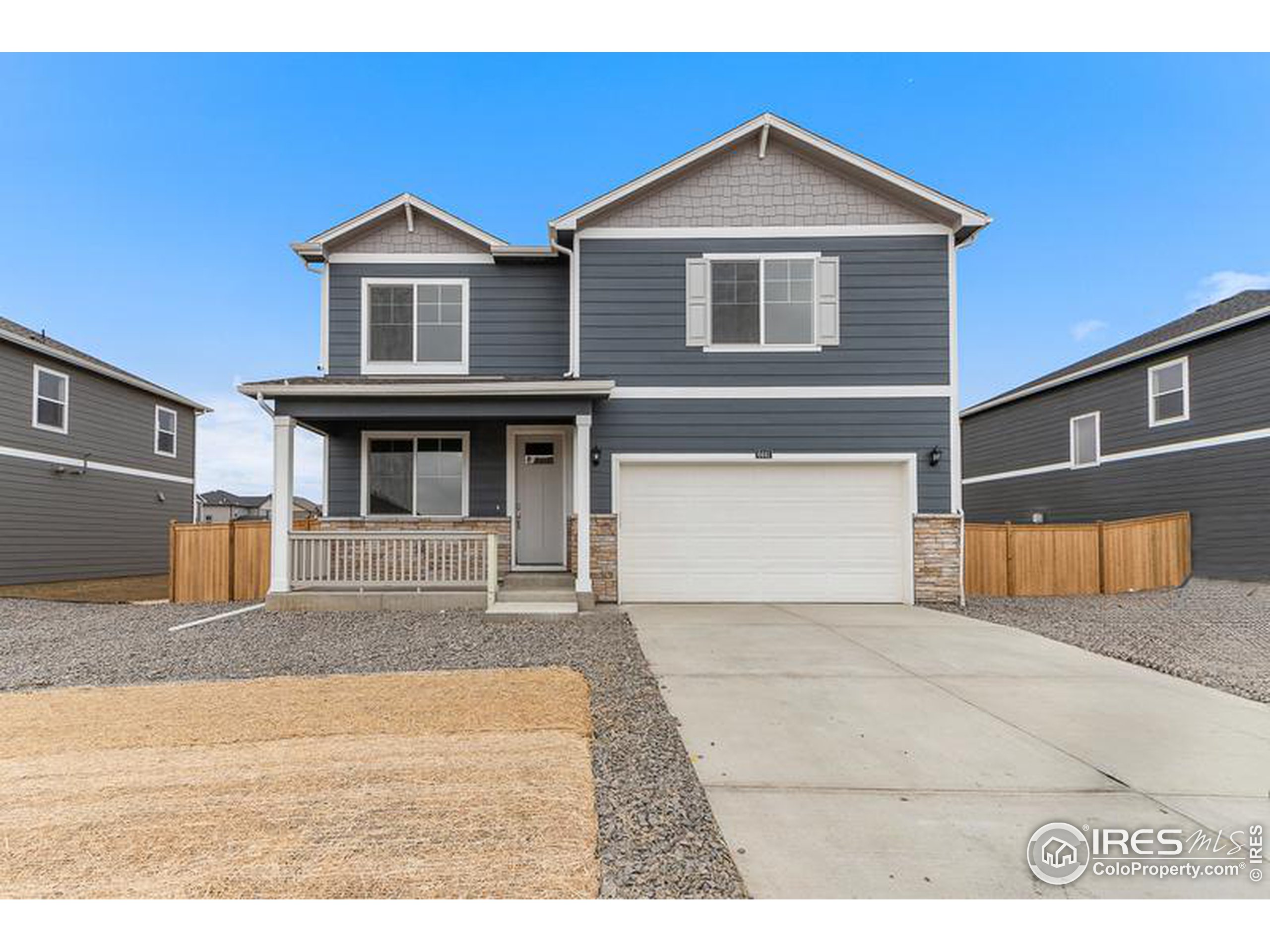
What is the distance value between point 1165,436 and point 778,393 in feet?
29.6

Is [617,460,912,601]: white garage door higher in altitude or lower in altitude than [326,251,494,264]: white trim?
lower

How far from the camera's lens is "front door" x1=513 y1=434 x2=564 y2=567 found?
9.80m

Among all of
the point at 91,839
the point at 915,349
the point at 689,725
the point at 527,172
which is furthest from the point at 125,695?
the point at 527,172

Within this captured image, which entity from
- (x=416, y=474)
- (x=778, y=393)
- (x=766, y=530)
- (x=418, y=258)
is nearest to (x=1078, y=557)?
(x=766, y=530)

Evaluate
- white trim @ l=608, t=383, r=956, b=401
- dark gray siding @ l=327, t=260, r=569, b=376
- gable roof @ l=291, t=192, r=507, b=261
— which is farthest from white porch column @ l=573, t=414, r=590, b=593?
gable roof @ l=291, t=192, r=507, b=261

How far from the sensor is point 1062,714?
4273 millimetres

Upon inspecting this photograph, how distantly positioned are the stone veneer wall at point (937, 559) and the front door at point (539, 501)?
5559mm

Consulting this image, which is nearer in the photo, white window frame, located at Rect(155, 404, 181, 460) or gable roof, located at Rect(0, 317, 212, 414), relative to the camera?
gable roof, located at Rect(0, 317, 212, 414)

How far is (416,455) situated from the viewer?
9898mm

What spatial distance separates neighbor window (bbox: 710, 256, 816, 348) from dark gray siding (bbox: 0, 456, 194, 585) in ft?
45.5

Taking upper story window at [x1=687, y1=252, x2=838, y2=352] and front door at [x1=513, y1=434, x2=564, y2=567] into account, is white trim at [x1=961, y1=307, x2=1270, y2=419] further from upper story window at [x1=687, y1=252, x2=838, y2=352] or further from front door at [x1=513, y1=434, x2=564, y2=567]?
front door at [x1=513, y1=434, x2=564, y2=567]

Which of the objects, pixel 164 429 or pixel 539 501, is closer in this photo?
pixel 539 501

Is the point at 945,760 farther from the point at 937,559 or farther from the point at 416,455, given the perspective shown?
the point at 416,455

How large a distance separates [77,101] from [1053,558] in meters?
19.4
